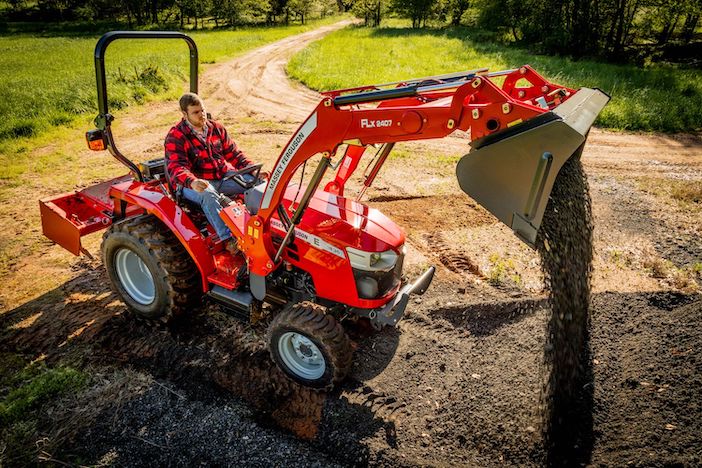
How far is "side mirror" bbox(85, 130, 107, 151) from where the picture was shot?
449 cm

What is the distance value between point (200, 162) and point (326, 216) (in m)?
1.64

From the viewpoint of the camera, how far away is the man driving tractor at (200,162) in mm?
4273

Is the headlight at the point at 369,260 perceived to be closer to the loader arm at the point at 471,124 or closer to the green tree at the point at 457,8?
the loader arm at the point at 471,124

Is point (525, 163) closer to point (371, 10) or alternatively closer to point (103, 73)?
point (103, 73)

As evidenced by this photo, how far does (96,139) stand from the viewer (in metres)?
4.51

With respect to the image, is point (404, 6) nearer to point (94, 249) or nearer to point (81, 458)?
point (94, 249)

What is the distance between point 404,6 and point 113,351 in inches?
1539

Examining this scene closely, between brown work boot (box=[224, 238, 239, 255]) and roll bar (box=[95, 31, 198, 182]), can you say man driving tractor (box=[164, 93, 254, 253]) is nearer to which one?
brown work boot (box=[224, 238, 239, 255])

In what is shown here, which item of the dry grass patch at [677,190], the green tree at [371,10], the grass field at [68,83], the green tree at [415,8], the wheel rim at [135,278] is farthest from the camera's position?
the green tree at [371,10]

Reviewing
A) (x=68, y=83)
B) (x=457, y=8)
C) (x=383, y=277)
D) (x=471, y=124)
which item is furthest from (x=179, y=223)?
(x=457, y=8)

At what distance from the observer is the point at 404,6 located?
37250mm

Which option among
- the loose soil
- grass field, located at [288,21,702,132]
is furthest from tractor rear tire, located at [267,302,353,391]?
grass field, located at [288,21,702,132]

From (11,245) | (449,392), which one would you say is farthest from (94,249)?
(449,392)

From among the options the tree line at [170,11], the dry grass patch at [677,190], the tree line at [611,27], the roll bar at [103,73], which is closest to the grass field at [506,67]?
the tree line at [611,27]
